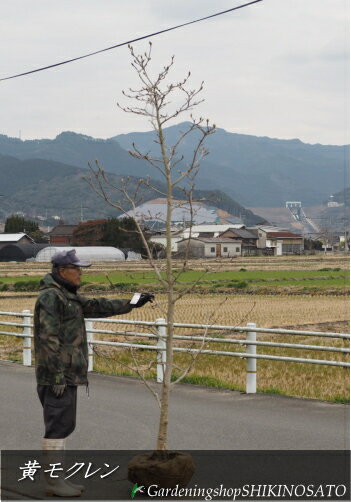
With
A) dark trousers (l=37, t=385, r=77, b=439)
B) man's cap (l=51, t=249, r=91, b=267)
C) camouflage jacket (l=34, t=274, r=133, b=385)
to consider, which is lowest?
dark trousers (l=37, t=385, r=77, b=439)

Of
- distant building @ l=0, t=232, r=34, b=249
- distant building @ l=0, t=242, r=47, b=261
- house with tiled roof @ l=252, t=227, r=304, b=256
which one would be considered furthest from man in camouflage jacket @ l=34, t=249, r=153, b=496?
house with tiled roof @ l=252, t=227, r=304, b=256

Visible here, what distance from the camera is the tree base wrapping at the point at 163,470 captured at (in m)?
6.61

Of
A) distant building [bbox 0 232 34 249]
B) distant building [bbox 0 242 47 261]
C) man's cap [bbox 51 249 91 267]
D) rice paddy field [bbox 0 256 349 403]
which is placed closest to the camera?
man's cap [bbox 51 249 91 267]

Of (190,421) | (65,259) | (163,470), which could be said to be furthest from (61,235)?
(163,470)

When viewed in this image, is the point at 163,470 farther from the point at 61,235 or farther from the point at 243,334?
the point at 61,235

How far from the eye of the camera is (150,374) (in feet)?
47.7

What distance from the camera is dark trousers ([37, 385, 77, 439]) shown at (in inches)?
271

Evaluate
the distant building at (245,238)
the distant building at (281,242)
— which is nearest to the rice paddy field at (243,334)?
the distant building at (245,238)

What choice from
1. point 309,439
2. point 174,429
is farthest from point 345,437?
point 174,429

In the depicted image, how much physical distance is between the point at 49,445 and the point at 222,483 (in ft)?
4.43

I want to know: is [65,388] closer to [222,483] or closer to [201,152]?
[222,483]

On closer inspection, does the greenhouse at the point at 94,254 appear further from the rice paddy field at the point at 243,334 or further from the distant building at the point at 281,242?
the rice paddy field at the point at 243,334

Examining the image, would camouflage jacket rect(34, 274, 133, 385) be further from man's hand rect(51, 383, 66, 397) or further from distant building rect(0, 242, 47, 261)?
distant building rect(0, 242, 47, 261)

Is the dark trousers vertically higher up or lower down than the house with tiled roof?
lower down
